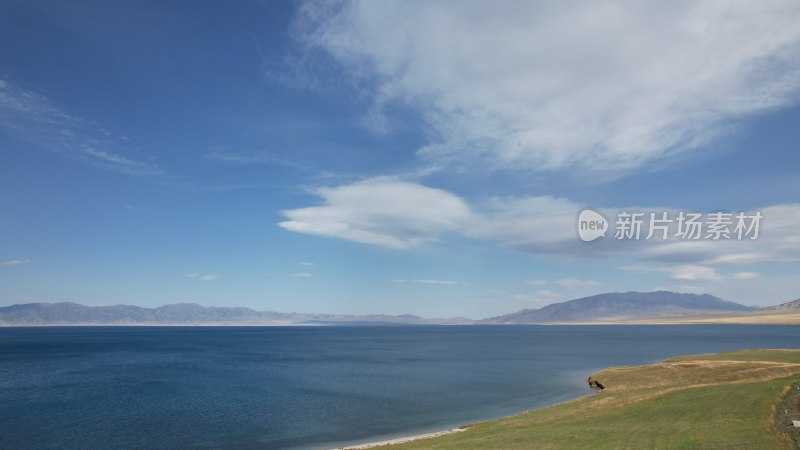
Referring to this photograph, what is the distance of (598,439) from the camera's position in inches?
1387

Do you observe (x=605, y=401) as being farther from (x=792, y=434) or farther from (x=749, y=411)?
(x=792, y=434)

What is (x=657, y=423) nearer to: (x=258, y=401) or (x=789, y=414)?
(x=789, y=414)

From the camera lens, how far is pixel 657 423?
3856cm

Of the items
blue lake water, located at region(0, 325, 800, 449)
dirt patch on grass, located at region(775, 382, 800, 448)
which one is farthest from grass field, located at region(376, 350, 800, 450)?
blue lake water, located at region(0, 325, 800, 449)

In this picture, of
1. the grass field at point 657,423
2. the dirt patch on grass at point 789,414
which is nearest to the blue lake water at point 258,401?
the grass field at point 657,423

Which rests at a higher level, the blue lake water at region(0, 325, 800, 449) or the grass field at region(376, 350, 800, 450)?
the grass field at region(376, 350, 800, 450)

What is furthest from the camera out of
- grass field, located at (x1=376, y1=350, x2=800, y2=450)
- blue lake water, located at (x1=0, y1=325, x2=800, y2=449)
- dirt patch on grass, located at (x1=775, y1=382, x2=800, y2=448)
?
blue lake water, located at (x1=0, y1=325, x2=800, y2=449)

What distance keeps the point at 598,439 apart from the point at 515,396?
138ft

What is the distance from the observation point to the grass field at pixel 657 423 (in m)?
32.2

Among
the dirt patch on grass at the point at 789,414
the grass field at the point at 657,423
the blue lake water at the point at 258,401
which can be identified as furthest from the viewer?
the blue lake water at the point at 258,401

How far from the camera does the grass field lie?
32.2 m

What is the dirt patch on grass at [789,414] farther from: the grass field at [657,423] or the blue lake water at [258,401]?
the blue lake water at [258,401]

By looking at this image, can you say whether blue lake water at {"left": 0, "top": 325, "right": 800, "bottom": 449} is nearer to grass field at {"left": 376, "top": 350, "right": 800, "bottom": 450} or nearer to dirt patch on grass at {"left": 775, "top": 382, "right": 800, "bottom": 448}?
grass field at {"left": 376, "top": 350, "right": 800, "bottom": 450}

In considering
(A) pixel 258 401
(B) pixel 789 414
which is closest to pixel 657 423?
(B) pixel 789 414
